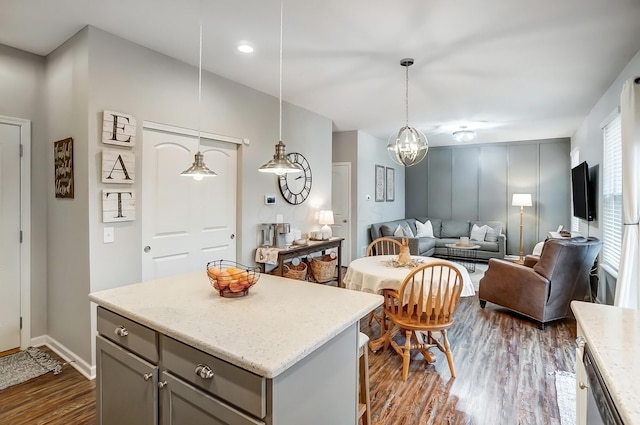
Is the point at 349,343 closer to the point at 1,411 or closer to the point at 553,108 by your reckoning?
the point at 1,411

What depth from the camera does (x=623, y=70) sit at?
3346 millimetres

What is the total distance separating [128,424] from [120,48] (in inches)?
105

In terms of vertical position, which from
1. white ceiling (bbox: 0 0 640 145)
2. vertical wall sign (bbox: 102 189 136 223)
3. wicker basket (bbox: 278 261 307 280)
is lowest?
wicker basket (bbox: 278 261 307 280)

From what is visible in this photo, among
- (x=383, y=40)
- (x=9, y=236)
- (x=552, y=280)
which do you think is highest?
(x=383, y=40)

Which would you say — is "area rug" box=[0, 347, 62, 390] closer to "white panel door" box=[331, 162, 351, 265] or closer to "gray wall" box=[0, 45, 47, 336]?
"gray wall" box=[0, 45, 47, 336]

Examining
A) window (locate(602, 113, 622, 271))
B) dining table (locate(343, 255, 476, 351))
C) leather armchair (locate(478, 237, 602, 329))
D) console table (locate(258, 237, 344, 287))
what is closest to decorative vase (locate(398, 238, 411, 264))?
dining table (locate(343, 255, 476, 351))

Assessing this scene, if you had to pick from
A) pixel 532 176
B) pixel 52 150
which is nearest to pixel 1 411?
pixel 52 150

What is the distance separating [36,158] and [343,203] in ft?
14.9

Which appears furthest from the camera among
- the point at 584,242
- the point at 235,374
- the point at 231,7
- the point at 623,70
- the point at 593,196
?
the point at 593,196

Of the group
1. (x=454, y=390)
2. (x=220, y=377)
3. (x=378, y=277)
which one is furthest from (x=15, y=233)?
(x=454, y=390)

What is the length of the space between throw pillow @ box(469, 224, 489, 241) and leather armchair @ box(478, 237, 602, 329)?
3.58 metres

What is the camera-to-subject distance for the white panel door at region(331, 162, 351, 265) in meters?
6.42

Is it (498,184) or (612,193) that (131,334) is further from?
(498,184)

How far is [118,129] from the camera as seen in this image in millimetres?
2695
